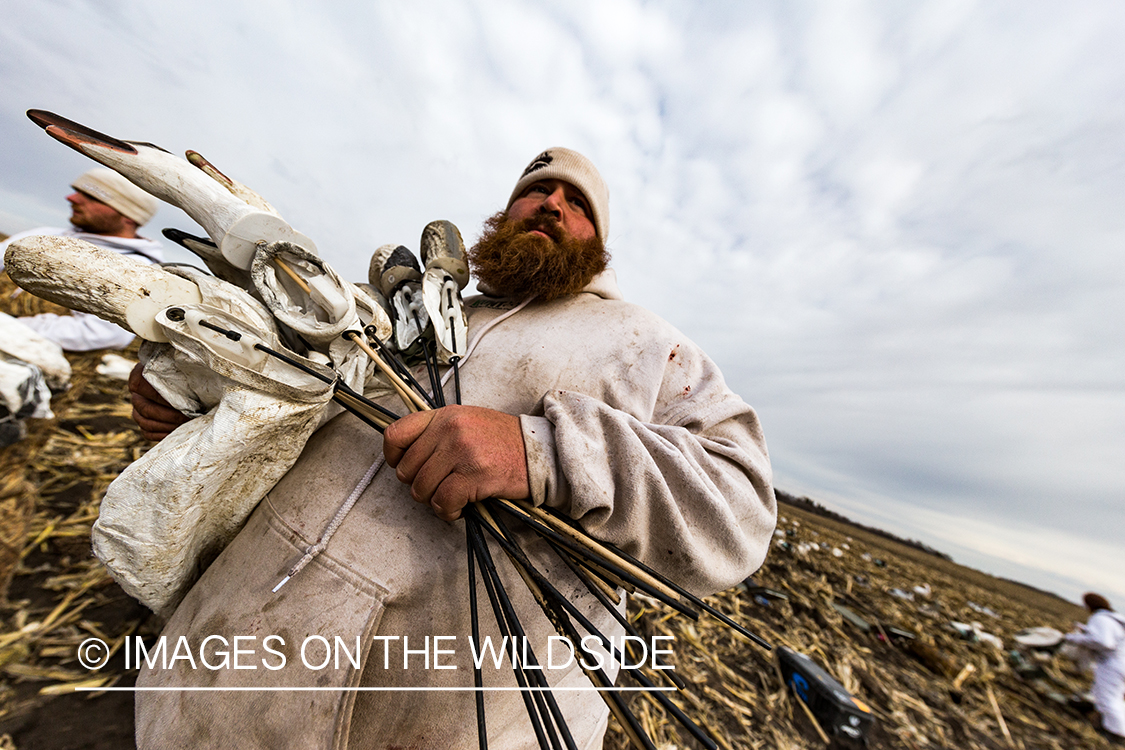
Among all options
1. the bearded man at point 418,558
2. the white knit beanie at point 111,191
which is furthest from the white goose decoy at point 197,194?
the white knit beanie at point 111,191

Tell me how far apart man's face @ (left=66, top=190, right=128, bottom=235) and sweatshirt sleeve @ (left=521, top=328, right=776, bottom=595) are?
14.2 ft

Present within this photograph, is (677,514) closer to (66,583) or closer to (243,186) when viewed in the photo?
(243,186)

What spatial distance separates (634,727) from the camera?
75 cm

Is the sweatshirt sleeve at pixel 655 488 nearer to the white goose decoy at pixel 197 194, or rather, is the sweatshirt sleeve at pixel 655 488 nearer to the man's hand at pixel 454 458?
the man's hand at pixel 454 458

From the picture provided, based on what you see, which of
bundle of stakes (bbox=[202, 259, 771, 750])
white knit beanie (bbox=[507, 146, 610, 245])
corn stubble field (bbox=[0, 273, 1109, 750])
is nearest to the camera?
bundle of stakes (bbox=[202, 259, 771, 750])

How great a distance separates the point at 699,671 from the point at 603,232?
126 inches

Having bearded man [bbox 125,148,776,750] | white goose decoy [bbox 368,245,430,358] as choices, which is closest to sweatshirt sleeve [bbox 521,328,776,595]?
bearded man [bbox 125,148,776,750]

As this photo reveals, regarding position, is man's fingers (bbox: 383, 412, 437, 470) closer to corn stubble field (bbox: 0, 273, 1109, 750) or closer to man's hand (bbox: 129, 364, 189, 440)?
man's hand (bbox: 129, 364, 189, 440)

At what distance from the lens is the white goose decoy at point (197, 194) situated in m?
1.00

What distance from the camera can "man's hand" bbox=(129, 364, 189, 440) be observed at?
1211 millimetres

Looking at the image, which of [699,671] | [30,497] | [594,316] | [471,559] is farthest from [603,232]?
[30,497]

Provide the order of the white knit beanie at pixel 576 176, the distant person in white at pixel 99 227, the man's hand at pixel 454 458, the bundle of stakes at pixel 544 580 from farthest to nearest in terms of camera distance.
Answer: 1. the distant person in white at pixel 99 227
2. the white knit beanie at pixel 576 176
3. the man's hand at pixel 454 458
4. the bundle of stakes at pixel 544 580

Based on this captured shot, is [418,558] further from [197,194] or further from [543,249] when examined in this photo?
[543,249]

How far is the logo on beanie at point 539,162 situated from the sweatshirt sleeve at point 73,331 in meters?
→ 2.96
